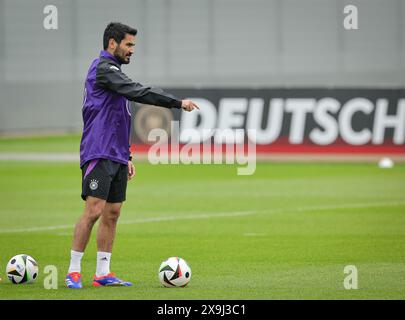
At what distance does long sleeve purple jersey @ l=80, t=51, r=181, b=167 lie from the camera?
Answer: 1061 cm

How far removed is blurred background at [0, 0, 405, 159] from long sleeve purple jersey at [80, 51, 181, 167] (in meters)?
32.9

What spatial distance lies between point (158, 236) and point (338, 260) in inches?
137

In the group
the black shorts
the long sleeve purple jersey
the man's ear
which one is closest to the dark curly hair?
the man's ear

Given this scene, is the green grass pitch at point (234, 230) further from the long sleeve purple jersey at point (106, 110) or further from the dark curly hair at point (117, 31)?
the dark curly hair at point (117, 31)

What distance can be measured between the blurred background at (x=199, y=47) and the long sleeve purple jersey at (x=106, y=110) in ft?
108

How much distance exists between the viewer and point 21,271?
36.3ft

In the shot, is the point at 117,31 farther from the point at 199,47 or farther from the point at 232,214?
the point at 199,47

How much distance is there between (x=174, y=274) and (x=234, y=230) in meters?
5.63

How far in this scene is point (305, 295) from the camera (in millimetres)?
10188

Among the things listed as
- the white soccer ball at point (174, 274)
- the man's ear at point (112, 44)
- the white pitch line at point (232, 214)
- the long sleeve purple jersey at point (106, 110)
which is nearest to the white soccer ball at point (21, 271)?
the long sleeve purple jersey at point (106, 110)

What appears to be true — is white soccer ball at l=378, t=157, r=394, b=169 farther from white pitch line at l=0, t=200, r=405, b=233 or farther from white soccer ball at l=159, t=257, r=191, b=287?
white soccer ball at l=159, t=257, r=191, b=287
